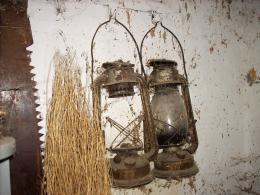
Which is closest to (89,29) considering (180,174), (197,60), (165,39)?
(165,39)

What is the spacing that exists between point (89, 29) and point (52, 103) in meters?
0.68

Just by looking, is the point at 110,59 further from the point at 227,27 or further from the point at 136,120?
the point at 227,27

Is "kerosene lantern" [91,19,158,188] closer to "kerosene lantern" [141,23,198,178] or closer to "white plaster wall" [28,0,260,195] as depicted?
"kerosene lantern" [141,23,198,178]

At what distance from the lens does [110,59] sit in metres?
2.07

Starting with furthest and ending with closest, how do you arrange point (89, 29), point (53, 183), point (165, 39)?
point (165, 39), point (89, 29), point (53, 183)

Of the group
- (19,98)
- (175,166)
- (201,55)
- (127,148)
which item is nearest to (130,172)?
(127,148)

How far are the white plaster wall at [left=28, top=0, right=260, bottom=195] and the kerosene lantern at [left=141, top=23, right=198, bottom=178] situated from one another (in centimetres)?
27

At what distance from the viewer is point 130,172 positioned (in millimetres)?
1583

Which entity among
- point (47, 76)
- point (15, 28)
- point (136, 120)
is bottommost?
point (136, 120)

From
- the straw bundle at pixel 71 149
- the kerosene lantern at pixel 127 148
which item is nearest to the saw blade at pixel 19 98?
the straw bundle at pixel 71 149

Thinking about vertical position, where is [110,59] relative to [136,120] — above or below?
above

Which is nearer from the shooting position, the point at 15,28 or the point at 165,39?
the point at 15,28

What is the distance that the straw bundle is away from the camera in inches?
62.9

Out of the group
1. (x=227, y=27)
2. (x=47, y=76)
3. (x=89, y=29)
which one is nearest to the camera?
(x=47, y=76)
